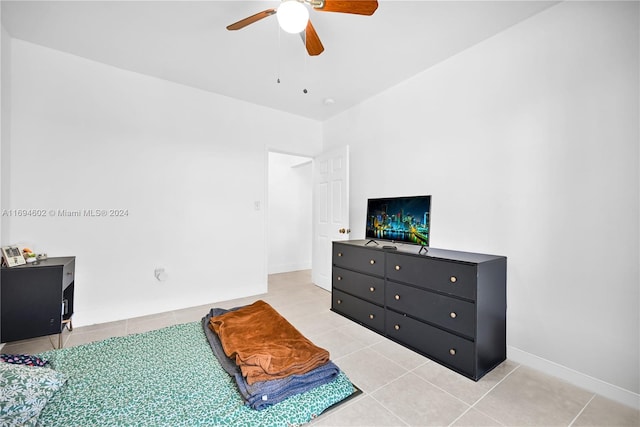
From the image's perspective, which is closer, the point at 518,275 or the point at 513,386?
the point at 513,386

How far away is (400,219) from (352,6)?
1.82 metres

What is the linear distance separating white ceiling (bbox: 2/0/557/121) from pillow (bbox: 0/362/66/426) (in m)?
2.51

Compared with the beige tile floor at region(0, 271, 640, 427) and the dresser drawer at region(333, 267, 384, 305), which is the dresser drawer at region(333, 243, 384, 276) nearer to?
the dresser drawer at region(333, 267, 384, 305)

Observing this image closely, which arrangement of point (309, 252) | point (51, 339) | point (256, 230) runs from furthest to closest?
point (309, 252)
point (256, 230)
point (51, 339)

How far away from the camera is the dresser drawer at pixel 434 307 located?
1.93 metres

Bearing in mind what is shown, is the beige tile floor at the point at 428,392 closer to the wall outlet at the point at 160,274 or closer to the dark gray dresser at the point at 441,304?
the dark gray dresser at the point at 441,304

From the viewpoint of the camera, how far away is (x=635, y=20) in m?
1.68

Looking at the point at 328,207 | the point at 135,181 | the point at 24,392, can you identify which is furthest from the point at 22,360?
the point at 328,207

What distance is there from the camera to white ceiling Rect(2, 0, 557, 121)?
2.05 metres

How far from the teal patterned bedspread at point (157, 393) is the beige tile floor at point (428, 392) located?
18 cm

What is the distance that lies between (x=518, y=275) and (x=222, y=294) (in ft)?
10.7

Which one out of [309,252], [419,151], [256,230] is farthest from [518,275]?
[309,252]

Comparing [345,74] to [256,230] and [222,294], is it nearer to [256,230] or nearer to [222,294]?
[256,230]

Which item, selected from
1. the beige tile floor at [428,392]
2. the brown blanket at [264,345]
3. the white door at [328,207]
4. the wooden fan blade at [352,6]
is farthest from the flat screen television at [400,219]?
the wooden fan blade at [352,6]
